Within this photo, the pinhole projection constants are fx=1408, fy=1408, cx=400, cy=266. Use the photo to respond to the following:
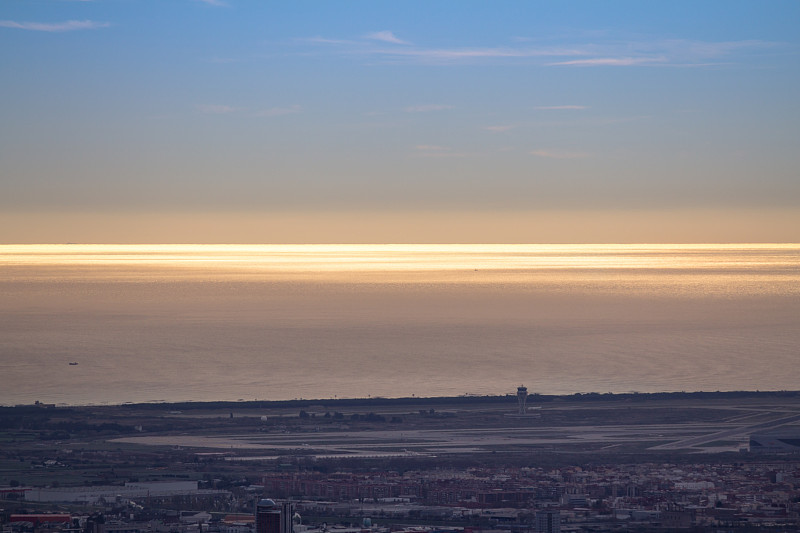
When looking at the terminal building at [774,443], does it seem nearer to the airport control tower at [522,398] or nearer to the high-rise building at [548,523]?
the airport control tower at [522,398]

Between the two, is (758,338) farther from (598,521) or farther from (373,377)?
(598,521)

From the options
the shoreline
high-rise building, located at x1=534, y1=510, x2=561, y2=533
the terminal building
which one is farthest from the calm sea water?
high-rise building, located at x1=534, y1=510, x2=561, y2=533

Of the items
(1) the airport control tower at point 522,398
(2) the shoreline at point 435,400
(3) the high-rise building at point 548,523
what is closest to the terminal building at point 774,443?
(1) the airport control tower at point 522,398

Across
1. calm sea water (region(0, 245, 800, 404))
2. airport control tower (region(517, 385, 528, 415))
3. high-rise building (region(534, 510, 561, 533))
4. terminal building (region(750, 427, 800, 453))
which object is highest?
calm sea water (region(0, 245, 800, 404))

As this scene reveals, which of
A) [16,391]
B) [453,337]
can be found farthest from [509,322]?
[16,391]

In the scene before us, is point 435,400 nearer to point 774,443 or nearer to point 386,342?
point 774,443

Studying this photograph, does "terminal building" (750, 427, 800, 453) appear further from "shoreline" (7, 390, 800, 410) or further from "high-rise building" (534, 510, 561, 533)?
"high-rise building" (534, 510, 561, 533)

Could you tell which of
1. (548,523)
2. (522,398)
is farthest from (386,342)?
(548,523)
